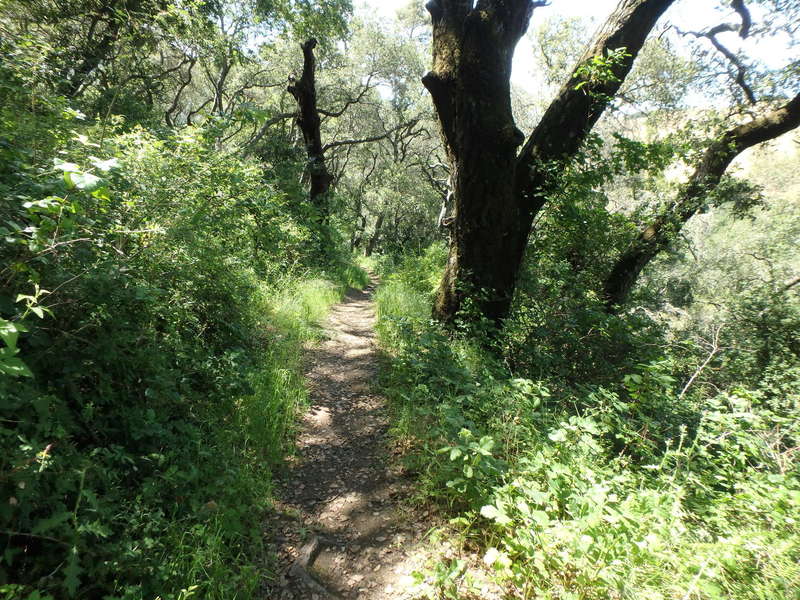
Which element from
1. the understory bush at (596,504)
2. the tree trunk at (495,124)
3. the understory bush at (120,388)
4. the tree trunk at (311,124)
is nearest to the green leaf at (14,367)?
the understory bush at (120,388)

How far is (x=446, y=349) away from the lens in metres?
4.19

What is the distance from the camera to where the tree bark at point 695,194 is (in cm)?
646

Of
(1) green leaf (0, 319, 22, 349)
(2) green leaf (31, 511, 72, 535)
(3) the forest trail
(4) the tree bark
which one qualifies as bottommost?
(3) the forest trail

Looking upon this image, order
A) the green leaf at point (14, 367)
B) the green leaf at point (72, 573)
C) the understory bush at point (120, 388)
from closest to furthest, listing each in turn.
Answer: the green leaf at point (14, 367) < the green leaf at point (72, 573) < the understory bush at point (120, 388)

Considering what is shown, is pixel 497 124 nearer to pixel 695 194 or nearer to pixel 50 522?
pixel 695 194

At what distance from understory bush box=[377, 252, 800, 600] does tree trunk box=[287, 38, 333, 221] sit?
34.6ft

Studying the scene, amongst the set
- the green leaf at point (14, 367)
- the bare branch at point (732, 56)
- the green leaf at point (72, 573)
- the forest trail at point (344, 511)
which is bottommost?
the forest trail at point (344, 511)

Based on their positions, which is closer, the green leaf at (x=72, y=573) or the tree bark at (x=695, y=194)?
Answer: the green leaf at (x=72, y=573)

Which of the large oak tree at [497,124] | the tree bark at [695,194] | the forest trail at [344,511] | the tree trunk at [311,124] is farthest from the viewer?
the tree trunk at [311,124]

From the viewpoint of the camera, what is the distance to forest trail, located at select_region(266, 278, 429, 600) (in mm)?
2207

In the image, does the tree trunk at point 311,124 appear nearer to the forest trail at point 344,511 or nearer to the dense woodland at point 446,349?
the dense woodland at point 446,349

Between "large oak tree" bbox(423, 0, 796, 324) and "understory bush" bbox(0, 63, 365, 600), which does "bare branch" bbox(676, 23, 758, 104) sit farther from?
"understory bush" bbox(0, 63, 365, 600)

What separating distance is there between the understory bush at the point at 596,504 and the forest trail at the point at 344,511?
0.23 m

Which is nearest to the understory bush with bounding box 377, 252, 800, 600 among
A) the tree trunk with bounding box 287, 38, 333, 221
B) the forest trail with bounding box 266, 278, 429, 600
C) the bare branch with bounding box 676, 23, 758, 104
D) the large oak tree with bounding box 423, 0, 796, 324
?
the forest trail with bounding box 266, 278, 429, 600
